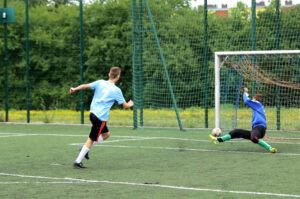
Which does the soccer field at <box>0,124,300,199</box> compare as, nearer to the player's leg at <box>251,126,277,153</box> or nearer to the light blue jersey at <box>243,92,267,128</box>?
the player's leg at <box>251,126,277,153</box>

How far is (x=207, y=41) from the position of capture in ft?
57.5

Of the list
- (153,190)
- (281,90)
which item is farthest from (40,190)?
(281,90)

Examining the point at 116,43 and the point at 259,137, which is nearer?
the point at 259,137

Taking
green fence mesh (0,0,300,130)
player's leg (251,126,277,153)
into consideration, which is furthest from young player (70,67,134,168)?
green fence mesh (0,0,300,130)

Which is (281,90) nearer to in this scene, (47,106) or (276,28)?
(276,28)

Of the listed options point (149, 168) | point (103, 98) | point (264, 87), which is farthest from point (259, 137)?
point (264, 87)

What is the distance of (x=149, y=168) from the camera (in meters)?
9.40

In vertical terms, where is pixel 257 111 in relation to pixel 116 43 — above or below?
below

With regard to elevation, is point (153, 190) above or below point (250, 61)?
below

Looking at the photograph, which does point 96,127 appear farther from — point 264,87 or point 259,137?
point 264,87

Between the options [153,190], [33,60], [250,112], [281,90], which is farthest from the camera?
[33,60]

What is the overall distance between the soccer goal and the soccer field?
0.86 m

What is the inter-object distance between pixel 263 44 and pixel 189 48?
2.39 m

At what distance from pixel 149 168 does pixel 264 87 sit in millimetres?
7321
